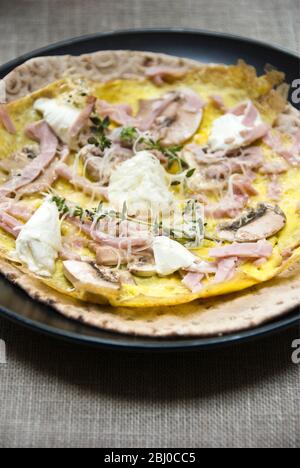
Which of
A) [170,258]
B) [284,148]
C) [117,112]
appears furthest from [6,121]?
[284,148]

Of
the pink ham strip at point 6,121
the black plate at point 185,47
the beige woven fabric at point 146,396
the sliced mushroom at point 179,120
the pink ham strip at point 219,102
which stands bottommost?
the beige woven fabric at point 146,396

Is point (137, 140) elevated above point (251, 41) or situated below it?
below

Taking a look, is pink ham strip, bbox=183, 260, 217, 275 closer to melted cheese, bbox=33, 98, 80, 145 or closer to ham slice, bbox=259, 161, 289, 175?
ham slice, bbox=259, 161, 289, 175

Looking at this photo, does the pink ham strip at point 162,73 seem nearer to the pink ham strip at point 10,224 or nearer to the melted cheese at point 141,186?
the melted cheese at point 141,186

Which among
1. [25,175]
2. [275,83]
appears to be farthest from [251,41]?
[25,175]

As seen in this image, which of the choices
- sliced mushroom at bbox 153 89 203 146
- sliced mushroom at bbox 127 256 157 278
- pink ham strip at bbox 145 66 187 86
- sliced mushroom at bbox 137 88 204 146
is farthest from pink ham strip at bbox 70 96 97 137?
sliced mushroom at bbox 127 256 157 278

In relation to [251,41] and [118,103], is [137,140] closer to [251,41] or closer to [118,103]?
[118,103]

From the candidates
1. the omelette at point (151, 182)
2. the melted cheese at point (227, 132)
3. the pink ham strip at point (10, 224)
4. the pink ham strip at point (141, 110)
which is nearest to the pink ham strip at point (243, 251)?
the omelette at point (151, 182)
